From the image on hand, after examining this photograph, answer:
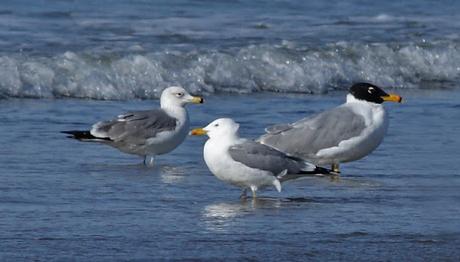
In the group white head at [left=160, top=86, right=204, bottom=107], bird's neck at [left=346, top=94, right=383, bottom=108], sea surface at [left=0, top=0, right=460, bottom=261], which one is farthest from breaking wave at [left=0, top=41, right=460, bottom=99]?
bird's neck at [left=346, top=94, right=383, bottom=108]

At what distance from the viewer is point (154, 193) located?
8.80 metres

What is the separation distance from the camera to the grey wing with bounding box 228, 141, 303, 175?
8797 mm

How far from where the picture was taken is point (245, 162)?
28.8 ft

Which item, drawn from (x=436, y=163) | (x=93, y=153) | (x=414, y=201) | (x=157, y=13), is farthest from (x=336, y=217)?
(x=157, y=13)

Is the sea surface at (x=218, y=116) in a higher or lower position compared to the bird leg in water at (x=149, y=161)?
higher

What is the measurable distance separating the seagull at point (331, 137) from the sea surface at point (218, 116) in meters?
0.18

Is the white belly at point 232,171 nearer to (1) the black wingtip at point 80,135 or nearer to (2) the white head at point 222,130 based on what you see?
(2) the white head at point 222,130

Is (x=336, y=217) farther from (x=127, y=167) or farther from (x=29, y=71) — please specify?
(x=29, y=71)

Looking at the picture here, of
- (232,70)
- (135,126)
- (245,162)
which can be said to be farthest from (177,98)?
(232,70)

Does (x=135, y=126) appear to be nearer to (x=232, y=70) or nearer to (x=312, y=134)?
(x=312, y=134)

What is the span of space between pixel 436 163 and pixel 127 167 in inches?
86.8

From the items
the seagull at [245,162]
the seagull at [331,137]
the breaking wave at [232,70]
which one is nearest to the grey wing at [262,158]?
the seagull at [245,162]

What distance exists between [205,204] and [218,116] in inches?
162

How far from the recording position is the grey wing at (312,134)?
32.9 ft
